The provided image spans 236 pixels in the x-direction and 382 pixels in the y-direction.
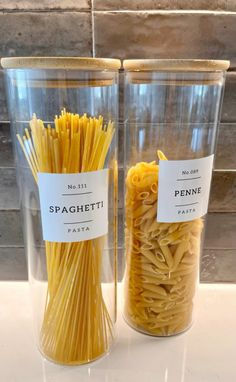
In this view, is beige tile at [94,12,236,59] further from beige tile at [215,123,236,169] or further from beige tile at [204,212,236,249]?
beige tile at [204,212,236,249]

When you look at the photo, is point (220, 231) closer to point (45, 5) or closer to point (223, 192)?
point (223, 192)

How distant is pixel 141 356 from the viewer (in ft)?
1.47

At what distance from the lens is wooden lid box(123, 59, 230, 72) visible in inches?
14.8

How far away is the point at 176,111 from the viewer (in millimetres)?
440

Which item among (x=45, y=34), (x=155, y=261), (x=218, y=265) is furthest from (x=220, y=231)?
(x=45, y=34)

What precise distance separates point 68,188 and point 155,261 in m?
0.16

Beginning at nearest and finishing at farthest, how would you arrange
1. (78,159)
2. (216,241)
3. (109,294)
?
(78,159)
(109,294)
(216,241)

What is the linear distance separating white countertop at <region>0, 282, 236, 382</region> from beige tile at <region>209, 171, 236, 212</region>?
163 mm

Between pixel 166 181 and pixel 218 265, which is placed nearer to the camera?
pixel 166 181

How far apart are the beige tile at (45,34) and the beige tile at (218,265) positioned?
39cm

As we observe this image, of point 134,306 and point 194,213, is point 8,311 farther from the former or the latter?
point 194,213

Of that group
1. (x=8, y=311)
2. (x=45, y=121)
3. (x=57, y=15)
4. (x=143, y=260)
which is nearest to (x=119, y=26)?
(x=57, y=15)

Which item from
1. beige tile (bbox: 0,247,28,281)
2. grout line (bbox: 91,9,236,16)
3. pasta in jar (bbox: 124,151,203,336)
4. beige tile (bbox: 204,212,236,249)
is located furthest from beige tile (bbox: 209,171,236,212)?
beige tile (bbox: 0,247,28,281)

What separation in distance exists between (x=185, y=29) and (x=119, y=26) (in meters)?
0.09
